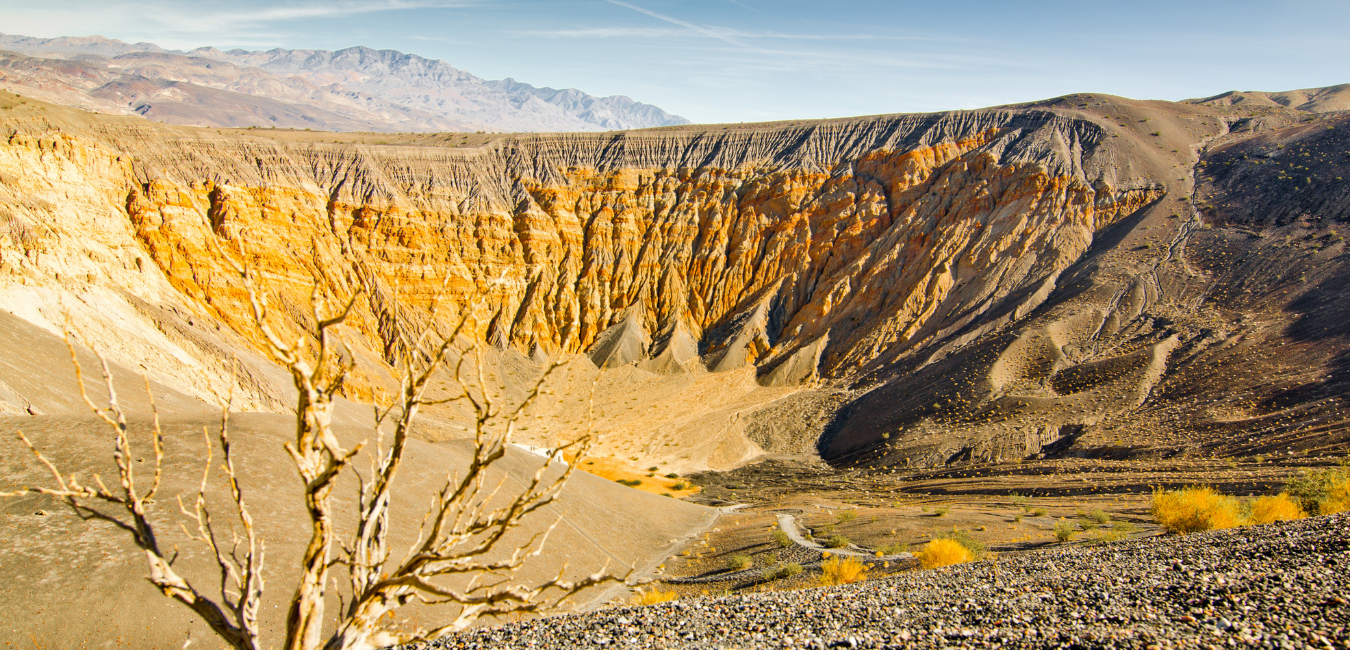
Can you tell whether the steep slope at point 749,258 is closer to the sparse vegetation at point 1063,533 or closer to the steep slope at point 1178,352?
the steep slope at point 1178,352

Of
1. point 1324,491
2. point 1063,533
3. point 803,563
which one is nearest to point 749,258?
point 803,563

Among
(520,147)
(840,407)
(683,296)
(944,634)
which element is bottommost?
(840,407)

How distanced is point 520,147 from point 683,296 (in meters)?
19.4

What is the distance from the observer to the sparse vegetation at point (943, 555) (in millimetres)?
14148

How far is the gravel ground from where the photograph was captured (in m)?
6.35

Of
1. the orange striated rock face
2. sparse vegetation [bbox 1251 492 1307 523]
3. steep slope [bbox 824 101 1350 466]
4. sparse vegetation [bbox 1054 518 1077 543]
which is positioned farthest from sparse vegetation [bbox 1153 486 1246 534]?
the orange striated rock face

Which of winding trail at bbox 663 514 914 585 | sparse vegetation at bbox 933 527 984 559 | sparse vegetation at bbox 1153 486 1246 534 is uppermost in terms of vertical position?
sparse vegetation at bbox 1153 486 1246 534

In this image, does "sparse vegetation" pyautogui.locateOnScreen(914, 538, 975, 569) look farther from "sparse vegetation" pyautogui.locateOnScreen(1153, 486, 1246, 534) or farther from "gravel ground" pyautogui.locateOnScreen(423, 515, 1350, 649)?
"sparse vegetation" pyautogui.locateOnScreen(1153, 486, 1246, 534)

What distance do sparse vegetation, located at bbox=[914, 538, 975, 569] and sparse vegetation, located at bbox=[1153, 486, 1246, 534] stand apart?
4609mm

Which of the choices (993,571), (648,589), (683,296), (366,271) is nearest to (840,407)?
(683,296)

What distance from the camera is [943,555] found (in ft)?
46.8

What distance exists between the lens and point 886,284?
47.0 metres

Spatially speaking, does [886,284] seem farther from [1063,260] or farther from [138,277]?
[138,277]

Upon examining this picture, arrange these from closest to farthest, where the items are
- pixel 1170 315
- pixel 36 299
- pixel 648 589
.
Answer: pixel 648 589
pixel 36 299
pixel 1170 315
